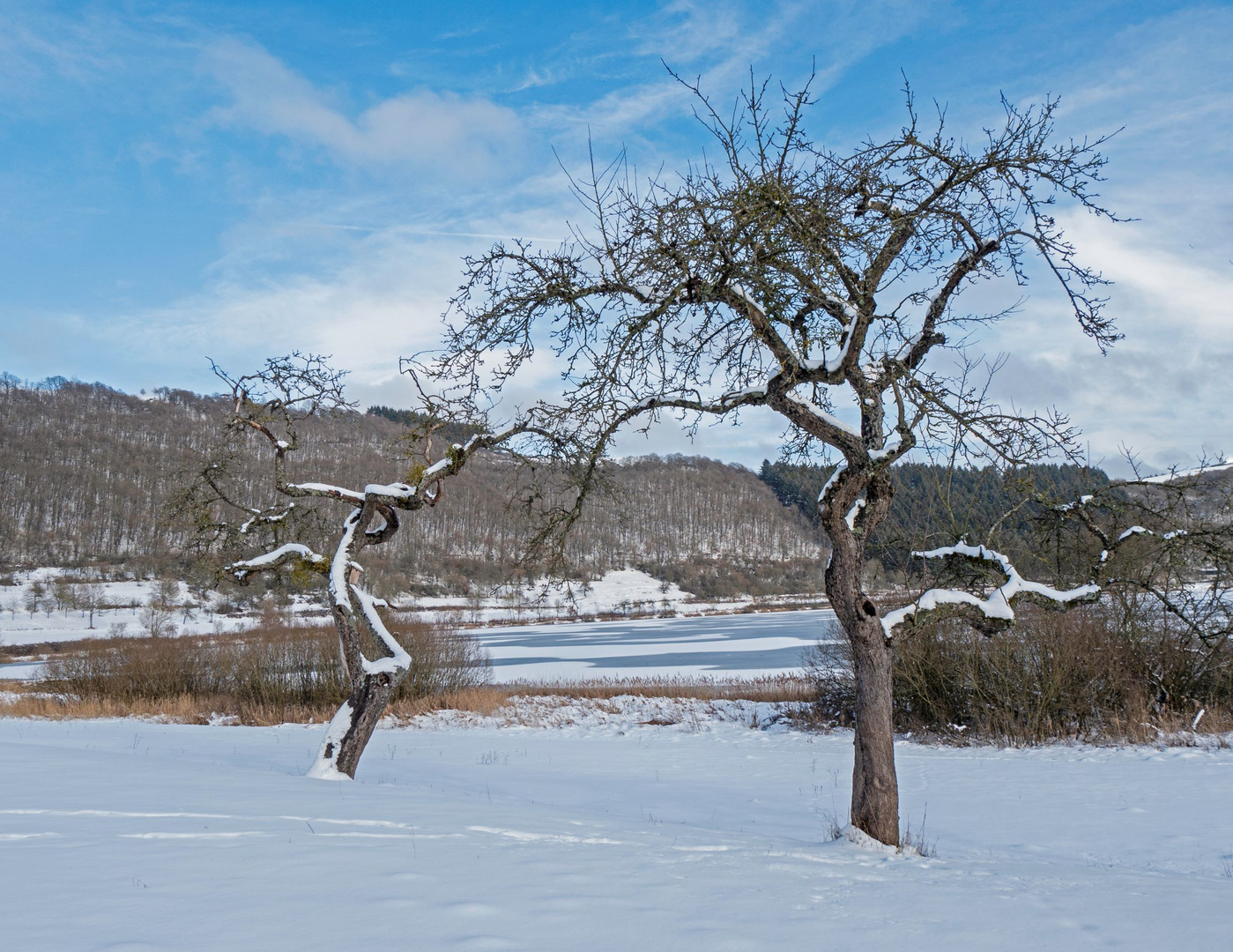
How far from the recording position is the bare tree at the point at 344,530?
29.0ft

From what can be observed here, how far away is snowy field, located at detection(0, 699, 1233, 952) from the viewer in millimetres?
3082

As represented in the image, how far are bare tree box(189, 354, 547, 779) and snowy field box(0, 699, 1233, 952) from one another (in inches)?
50.1

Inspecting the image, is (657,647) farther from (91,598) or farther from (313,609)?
(91,598)

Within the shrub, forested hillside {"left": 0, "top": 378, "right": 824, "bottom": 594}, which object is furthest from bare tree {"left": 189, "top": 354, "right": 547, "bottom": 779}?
forested hillside {"left": 0, "top": 378, "right": 824, "bottom": 594}

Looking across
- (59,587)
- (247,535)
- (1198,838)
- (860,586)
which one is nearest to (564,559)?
(860,586)

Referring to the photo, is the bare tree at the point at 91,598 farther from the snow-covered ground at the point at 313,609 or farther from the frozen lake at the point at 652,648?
the frozen lake at the point at 652,648

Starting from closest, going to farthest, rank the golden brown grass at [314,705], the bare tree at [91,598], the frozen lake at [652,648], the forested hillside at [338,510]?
A: the golden brown grass at [314,705]
the frozen lake at [652,648]
the bare tree at [91,598]
the forested hillside at [338,510]

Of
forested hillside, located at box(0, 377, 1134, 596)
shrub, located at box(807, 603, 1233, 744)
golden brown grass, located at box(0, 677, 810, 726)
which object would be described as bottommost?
golden brown grass, located at box(0, 677, 810, 726)

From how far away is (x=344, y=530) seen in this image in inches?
372

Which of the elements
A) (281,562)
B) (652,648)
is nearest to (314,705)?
(281,562)

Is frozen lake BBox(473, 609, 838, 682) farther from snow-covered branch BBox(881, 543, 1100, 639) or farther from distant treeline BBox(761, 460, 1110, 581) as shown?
snow-covered branch BBox(881, 543, 1100, 639)

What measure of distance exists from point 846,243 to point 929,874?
4.43m

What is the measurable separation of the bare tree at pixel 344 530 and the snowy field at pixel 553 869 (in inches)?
50.1

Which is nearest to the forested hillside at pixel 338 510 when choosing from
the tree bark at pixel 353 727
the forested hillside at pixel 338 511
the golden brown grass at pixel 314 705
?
the forested hillside at pixel 338 511
